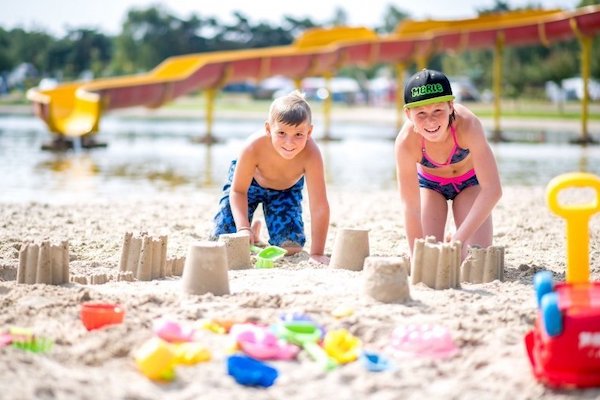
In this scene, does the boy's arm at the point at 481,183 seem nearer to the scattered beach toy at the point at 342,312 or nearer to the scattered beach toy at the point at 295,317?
the scattered beach toy at the point at 342,312

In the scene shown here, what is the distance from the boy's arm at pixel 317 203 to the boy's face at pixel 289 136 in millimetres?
205

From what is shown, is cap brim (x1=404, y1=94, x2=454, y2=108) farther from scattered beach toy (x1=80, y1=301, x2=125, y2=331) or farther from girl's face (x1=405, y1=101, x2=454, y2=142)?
scattered beach toy (x1=80, y1=301, x2=125, y2=331)

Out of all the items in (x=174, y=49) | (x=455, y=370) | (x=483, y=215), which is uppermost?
(x=174, y=49)

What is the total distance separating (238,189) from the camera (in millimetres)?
5328

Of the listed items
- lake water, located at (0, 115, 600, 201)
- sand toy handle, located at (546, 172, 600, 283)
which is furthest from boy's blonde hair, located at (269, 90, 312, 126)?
lake water, located at (0, 115, 600, 201)

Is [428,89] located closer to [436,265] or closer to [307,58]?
[436,265]

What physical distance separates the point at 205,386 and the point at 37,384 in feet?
1.63

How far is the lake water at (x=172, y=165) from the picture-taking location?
30.5ft

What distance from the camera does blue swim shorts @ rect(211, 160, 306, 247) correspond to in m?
5.52

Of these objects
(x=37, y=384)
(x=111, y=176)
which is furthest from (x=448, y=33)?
(x=37, y=384)

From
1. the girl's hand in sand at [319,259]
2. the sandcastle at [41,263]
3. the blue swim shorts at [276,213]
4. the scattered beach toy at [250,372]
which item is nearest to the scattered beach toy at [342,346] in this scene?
the scattered beach toy at [250,372]

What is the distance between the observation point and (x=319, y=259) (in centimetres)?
491

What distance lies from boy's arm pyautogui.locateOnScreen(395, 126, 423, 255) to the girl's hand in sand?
525 mm

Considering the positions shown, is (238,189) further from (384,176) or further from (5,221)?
(384,176)
